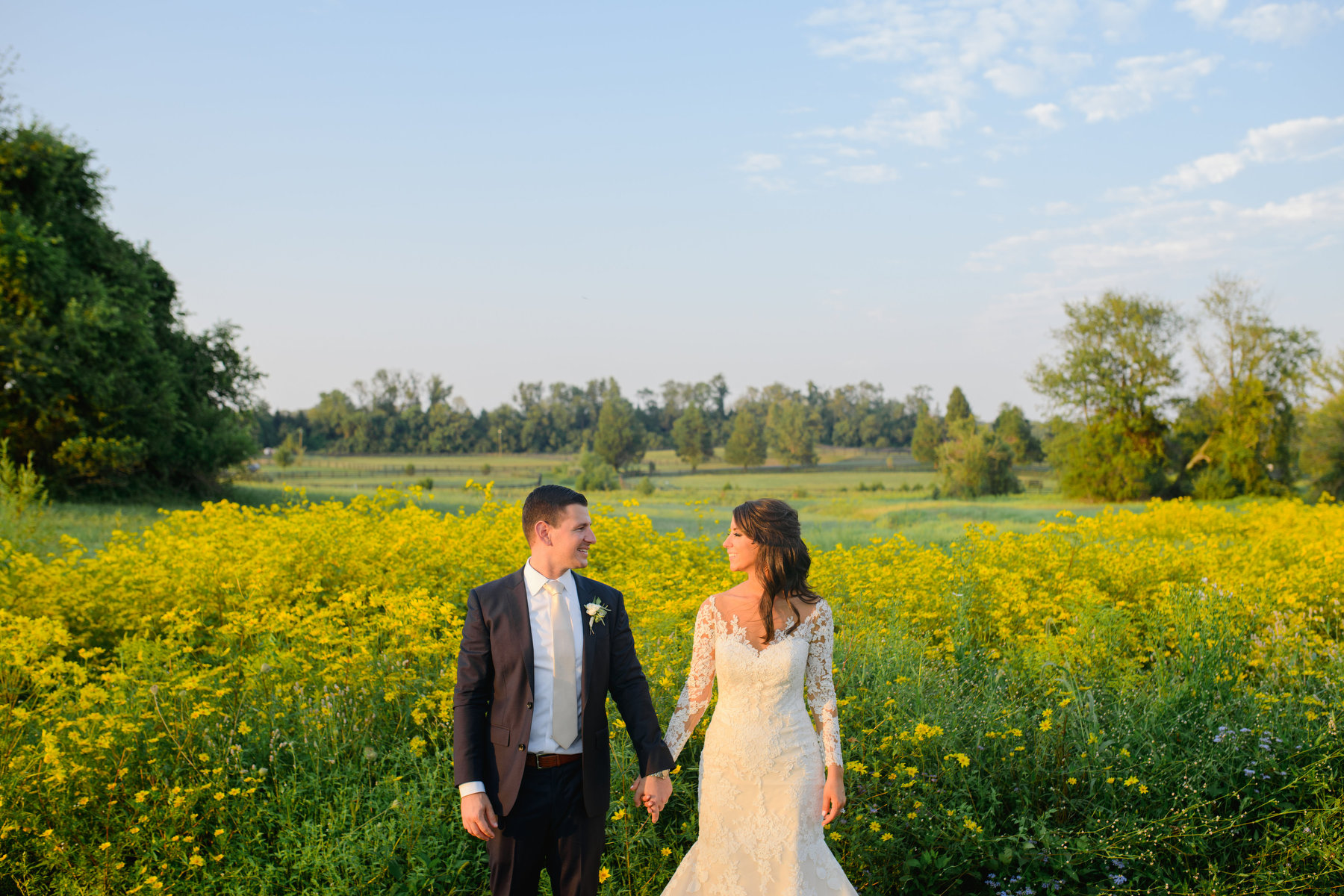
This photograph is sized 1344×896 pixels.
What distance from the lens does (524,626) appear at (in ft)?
→ 8.71

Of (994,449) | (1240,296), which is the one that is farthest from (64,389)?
(1240,296)

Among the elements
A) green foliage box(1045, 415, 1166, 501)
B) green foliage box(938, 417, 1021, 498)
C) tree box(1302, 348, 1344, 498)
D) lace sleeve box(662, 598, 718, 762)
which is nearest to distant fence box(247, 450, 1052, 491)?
green foliage box(938, 417, 1021, 498)

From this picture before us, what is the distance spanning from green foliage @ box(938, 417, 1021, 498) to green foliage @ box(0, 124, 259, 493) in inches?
1289

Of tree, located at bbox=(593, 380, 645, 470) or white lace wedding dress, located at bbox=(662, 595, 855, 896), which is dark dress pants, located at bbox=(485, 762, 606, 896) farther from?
tree, located at bbox=(593, 380, 645, 470)

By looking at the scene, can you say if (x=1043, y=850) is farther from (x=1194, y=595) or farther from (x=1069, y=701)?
(x=1194, y=595)

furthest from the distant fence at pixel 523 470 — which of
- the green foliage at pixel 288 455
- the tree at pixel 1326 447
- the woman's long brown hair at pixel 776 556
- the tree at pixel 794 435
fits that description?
the woman's long brown hair at pixel 776 556

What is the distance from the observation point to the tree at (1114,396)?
37906 mm

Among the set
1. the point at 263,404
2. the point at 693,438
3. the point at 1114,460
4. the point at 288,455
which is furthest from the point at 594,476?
the point at 693,438

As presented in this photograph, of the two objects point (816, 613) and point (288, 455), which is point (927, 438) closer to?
point (288, 455)

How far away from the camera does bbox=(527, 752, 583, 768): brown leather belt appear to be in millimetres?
2621

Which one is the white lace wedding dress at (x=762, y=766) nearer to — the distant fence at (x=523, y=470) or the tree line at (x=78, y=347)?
the tree line at (x=78, y=347)

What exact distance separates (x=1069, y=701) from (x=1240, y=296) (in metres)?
41.0

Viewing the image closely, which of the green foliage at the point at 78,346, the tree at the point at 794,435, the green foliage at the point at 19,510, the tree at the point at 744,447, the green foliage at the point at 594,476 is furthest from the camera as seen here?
the tree at the point at 794,435

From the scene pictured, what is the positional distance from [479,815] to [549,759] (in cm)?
27
